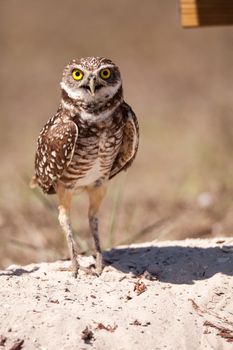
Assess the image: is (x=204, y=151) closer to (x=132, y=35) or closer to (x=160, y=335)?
(x=160, y=335)

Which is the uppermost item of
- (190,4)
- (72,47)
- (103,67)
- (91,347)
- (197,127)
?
(72,47)

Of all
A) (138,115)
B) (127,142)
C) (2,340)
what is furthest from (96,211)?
(138,115)

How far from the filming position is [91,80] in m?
4.88

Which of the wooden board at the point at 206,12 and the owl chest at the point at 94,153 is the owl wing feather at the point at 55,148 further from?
the wooden board at the point at 206,12

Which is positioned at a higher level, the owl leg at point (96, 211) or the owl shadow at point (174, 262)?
the owl leg at point (96, 211)

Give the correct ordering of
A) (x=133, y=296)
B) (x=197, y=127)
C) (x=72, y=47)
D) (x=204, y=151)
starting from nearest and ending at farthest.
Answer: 1. (x=133, y=296)
2. (x=204, y=151)
3. (x=197, y=127)
4. (x=72, y=47)

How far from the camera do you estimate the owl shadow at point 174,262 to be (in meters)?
5.05

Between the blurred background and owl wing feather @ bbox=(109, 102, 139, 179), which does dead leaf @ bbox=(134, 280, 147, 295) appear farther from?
the blurred background

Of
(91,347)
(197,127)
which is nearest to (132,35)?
(197,127)

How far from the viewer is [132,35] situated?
58.2 ft

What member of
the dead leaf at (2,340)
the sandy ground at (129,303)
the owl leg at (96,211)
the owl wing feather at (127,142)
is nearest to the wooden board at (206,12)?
the owl wing feather at (127,142)

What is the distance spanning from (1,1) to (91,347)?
691 inches

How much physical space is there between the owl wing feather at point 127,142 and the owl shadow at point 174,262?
1.95ft

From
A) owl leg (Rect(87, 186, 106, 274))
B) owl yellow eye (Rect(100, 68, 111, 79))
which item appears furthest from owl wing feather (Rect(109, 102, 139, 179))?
owl yellow eye (Rect(100, 68, 111, 79))
